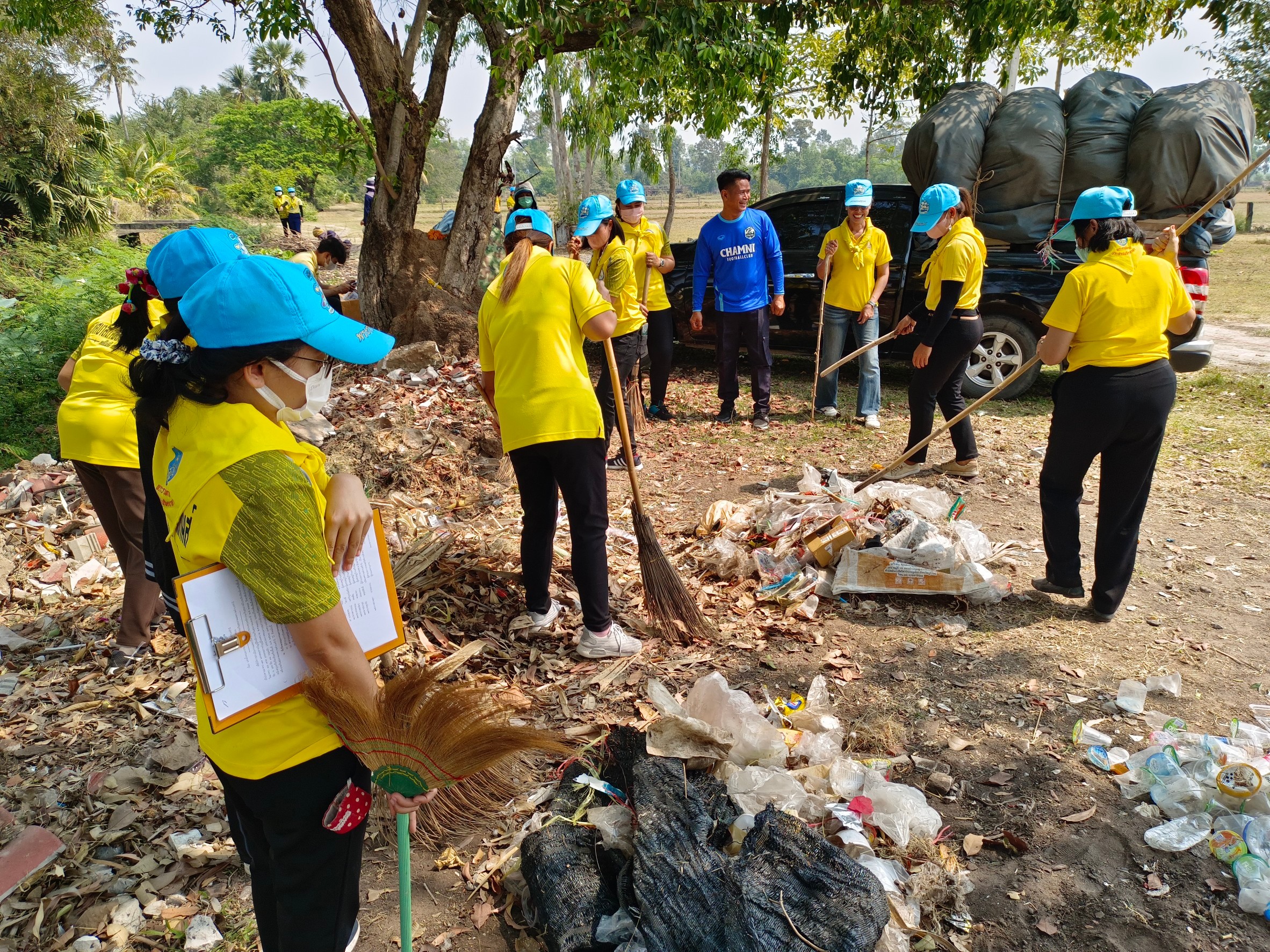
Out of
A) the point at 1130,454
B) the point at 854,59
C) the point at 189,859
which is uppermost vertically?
the point at 854,59

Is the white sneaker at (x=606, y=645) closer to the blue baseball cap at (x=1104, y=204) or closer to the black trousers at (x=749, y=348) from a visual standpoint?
the blue baseball cap at (x=1104, y=204)

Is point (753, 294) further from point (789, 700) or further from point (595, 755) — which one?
point (595, 755)

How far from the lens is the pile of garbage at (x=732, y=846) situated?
210 cm

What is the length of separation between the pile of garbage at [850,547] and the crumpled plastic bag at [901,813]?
152 centimetres

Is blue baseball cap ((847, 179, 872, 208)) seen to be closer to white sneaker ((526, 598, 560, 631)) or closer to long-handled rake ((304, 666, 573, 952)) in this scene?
white sneaker ((526, 598, 560, 631))

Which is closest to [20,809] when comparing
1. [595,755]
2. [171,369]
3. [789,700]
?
[595,755]

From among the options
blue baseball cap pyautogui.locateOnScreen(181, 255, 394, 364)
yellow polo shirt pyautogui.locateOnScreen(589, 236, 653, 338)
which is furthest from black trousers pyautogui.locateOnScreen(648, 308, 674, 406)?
blue baseball cap pyautogui.locateOnScreen(181, 255, 394, 364)

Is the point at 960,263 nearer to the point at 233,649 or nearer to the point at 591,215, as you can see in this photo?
the point at 591,215

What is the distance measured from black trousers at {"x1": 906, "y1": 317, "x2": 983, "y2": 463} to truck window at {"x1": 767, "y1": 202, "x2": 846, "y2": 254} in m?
2.75

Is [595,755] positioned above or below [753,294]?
below

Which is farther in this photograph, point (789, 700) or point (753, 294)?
point (753, 294)

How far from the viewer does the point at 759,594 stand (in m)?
4.47

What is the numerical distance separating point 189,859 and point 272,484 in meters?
2.08

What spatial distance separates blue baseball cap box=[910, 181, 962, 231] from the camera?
553cm
